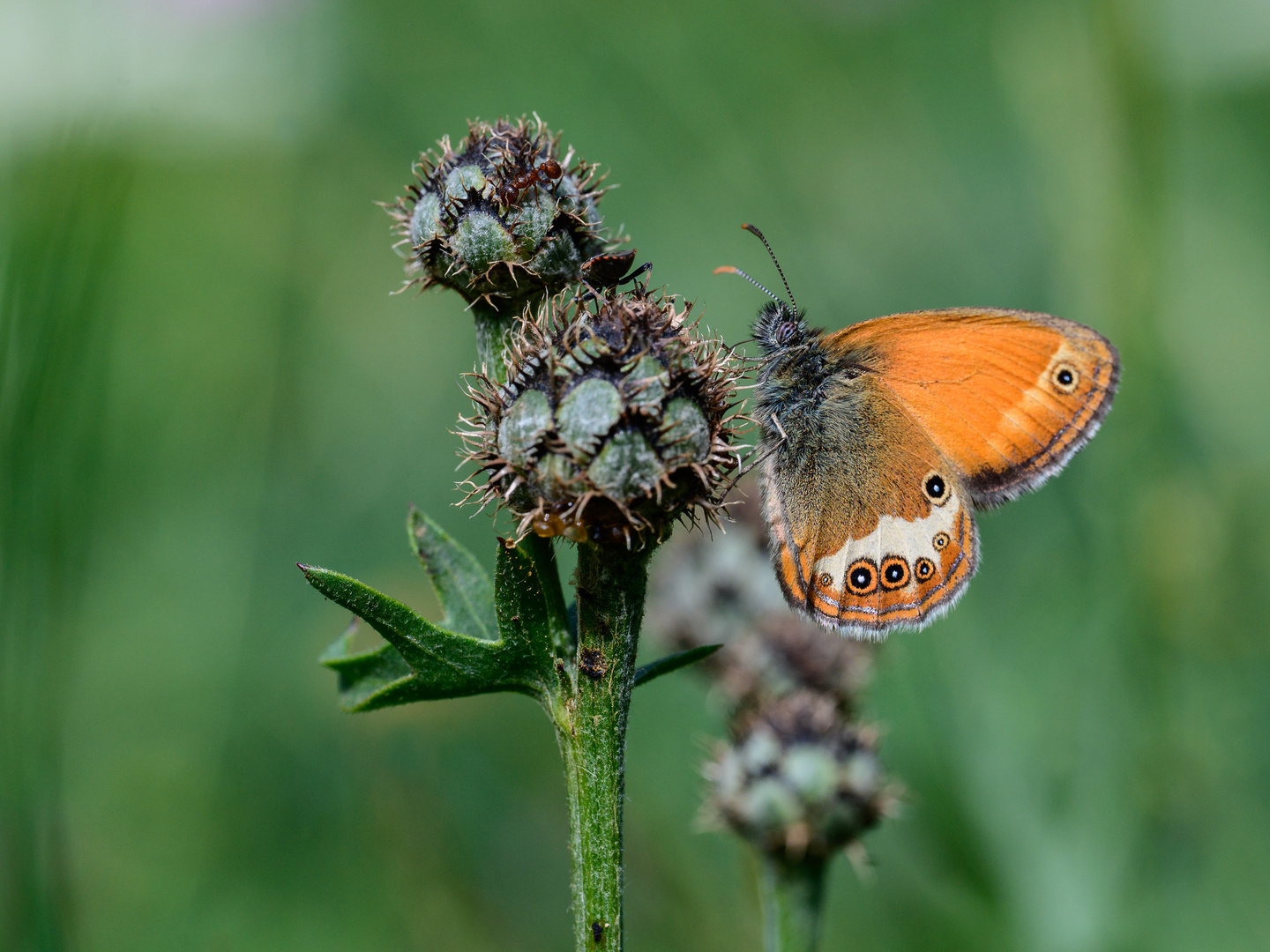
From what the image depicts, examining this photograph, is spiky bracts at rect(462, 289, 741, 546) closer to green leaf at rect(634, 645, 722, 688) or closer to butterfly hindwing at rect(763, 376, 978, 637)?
green leaf at rect(634, 645, 722, 688)

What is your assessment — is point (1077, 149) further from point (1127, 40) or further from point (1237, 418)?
point (1237, 418)

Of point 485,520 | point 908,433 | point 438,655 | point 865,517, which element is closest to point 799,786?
point 865,517

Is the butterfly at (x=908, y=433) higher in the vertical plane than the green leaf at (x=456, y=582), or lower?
higher

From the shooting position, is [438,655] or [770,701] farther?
[770,701]

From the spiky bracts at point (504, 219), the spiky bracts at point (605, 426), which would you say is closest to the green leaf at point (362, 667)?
the spiky bracts at point (605, 426)

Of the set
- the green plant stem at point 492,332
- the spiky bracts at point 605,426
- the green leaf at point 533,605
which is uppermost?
the green plant stem at point 492,332

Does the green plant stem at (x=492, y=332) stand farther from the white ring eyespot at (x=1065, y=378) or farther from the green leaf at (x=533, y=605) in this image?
the white ring eyespot at (x=1065, y=378)

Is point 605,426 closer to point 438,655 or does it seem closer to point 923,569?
point 438,655
